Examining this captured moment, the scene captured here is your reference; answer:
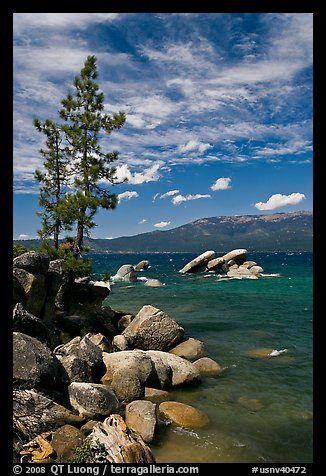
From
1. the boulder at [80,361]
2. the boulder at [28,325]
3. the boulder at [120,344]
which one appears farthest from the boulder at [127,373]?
the boulder at [120,344]

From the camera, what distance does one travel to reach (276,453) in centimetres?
1060

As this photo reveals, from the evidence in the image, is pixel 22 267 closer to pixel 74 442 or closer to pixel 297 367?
pixel 74 442

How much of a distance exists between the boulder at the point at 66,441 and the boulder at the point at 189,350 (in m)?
Answer: 9.62

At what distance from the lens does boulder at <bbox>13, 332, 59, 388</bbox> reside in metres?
11.5

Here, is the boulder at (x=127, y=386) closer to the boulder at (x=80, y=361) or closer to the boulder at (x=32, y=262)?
the boulder at (x=80, y=361)

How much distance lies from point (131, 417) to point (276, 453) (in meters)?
4.80

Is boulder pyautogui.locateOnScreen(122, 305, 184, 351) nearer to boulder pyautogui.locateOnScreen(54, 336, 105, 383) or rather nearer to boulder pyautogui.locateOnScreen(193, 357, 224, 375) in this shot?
boulder pyautogui.locateOnScreen(193, 357, 224, 375)

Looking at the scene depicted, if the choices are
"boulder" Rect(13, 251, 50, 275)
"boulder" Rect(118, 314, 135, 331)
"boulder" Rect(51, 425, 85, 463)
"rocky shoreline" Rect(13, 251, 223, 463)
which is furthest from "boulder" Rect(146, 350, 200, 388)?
"boulder" Rect(118, 314, 135, 331)

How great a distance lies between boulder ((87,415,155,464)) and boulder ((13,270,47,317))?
350 inches

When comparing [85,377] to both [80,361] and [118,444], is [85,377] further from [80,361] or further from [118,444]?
[118,444]

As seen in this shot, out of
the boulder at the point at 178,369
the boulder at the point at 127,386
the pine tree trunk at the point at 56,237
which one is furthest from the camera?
the pine tree trunk at the point at 56,237

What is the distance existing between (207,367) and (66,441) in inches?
361

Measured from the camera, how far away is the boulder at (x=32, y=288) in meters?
16.8
